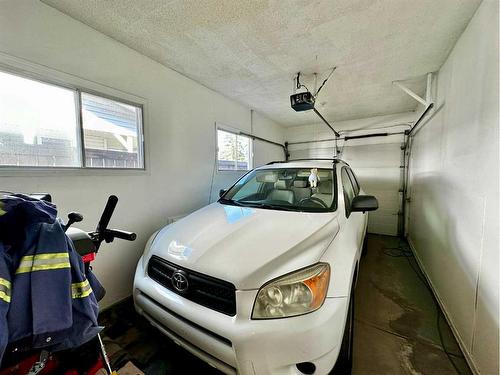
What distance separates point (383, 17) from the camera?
1789 mm

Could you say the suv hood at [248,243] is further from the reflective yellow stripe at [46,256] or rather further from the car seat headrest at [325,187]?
the reflective yellow stripe at [46,256]

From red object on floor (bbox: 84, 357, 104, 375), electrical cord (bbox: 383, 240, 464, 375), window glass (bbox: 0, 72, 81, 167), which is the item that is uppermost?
window glass (bbox: 0, 72, 81, 167)

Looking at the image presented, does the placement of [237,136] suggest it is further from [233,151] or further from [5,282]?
[5,282]

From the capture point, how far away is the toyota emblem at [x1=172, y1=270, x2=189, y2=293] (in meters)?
1.25

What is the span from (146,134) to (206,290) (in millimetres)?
2021

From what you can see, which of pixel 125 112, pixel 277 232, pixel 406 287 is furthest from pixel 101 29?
pixel 406 287

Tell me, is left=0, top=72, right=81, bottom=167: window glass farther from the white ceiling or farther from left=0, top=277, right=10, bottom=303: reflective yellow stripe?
left=0, top=277, right=10, bottom=303: reflective yellow stripe

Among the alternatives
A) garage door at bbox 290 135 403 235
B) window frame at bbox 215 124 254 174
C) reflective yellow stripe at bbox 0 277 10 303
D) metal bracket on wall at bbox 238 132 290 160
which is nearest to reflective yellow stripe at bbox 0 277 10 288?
reflective yellow stripe at bbox 0 277 10 303

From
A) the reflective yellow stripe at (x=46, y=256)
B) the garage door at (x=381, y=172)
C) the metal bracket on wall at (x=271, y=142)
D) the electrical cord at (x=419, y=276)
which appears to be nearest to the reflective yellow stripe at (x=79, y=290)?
the reflective yellow stripe at (x=46, y=256)

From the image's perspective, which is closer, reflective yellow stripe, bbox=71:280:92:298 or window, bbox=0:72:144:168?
reflective yellow stripe, bbox=71:280:92:298

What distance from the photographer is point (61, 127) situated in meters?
1.84

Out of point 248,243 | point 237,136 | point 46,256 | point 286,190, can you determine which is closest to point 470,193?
point 286,190

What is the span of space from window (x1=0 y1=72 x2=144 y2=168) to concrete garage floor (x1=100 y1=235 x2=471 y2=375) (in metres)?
1.55

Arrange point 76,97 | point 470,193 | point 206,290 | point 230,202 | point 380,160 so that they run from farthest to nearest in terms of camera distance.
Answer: point 380,160, point 230,202, point 76,97, point 470,193, point 206,290
